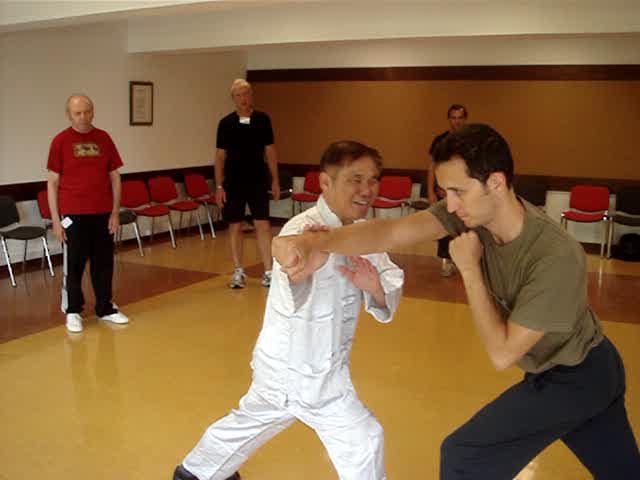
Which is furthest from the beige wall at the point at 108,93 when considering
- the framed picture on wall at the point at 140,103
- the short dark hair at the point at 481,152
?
the short dark hair at the point at 481,152

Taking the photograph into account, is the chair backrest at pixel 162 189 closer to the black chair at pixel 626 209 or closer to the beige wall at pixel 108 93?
the beige wall at pixel 108 93

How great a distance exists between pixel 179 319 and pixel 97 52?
4074 mm

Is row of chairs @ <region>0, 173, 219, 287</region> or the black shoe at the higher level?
row of chairs @ <region>0, 173, 219, 287</region>

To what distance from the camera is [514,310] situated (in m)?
1.73

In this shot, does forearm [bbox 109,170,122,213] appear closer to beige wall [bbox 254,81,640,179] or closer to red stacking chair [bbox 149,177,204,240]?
red stacking chair [bbox 149,177,204,240]

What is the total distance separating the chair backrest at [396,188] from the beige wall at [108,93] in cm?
264

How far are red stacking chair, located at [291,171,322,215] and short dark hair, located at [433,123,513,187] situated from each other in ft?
24.8

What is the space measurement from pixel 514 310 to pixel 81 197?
12.3 feet

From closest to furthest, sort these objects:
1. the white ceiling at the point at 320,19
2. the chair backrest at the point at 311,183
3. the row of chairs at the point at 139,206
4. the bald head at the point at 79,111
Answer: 1. the bald head at the point at 79,111
2. the white ceiling at the point at 320,19
3. the row of chairs at the point at 139,206
4. the chair backrest at the point at 311,183

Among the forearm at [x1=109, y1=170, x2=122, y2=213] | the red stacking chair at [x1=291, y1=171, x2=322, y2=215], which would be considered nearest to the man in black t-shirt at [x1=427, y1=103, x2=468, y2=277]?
the forearm at [x1=109, y1=170, x2=122, y2=213]

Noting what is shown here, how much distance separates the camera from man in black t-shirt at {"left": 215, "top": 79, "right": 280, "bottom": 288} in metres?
6.10

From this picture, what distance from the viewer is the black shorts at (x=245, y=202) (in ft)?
20.0

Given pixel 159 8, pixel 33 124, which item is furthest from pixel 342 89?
pixel 159 8

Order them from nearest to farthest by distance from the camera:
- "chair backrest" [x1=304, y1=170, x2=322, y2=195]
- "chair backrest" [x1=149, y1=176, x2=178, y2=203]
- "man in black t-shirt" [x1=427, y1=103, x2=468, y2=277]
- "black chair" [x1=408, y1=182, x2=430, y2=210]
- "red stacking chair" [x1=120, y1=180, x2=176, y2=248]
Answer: "man in black t-shirt" [x1=427, y1=103, x2=468, y2=277] → "red stacking chair" [x1=120, y1=180, x2=176, y2=248] → "chair backrest" [x1=149, y1=176, x2=178, y2=203] → "black chair" [x1=408, y1=182, x2=430, y2=210] → "chair backrest" [x1=304, y1=170, x2=322, y2=195]
